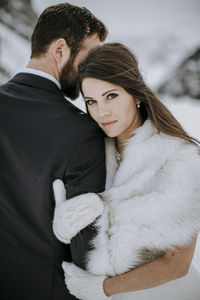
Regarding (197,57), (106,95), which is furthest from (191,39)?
(106,95)

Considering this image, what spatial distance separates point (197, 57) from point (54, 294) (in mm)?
5204

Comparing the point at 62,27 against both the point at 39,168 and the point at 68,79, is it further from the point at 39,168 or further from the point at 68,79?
the point at 39,168

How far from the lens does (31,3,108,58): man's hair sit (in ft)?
3.84

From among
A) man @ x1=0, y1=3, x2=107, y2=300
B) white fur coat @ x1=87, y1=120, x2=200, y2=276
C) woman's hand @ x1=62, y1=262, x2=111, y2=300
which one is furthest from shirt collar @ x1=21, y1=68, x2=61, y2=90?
woman's hand @ x1=62, y1=262, x2=111, y2=300

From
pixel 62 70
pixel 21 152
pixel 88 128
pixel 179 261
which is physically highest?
pixel 62 70

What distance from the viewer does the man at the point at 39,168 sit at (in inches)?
37.5

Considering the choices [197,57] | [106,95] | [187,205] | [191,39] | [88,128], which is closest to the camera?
[187,205]

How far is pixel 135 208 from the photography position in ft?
3.05

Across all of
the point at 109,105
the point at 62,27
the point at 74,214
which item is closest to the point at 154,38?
the point at 62,27

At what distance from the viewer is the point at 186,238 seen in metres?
0.90

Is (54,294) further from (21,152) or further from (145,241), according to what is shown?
(21,152)

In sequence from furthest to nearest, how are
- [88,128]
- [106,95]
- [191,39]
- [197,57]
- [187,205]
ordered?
[191,39] → [197,57] → [106,95] → [88,128] → [187,205]

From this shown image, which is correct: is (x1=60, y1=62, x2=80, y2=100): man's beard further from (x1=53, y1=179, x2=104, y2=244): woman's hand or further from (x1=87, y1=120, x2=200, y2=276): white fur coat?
(x1=53, y1=179, x2=104, y2=244): woman's hand

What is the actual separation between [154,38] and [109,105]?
17.0 ft
